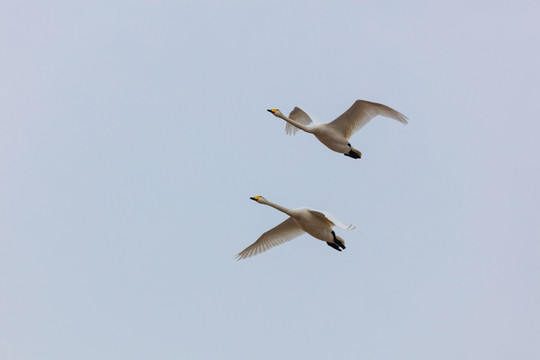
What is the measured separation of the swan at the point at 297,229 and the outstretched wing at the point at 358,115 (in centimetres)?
410

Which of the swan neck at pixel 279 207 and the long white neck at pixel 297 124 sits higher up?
the long white neck at pixel 297 124

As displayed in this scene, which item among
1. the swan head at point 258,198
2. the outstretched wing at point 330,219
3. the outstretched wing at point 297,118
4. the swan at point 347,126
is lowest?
the outstretched wing at point 330,219

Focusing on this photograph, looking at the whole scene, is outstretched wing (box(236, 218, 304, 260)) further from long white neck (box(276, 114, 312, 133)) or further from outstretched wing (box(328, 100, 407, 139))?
outstretched wing (box(328, 100, 407, 139))

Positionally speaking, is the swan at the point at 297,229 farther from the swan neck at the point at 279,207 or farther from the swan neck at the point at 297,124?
the swan neck at the point at 297,124

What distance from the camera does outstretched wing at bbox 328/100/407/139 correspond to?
3672 cm

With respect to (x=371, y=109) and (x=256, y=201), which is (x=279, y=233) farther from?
(x=371, y=109)

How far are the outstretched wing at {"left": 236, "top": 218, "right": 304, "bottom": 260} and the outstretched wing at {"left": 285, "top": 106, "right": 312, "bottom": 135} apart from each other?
586 centimetres

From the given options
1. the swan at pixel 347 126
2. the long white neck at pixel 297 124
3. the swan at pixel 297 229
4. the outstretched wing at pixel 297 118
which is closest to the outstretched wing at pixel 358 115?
the swan at pixel 347 126

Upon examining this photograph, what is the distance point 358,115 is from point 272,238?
18.2ft

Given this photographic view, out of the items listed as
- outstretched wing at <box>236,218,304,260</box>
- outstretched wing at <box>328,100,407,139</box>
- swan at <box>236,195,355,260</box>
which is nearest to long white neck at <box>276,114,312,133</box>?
outstretched wing at <box>328,100,407,139</box>

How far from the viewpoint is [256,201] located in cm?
3669

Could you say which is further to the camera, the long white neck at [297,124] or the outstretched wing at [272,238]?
the long white neck at [297,124]

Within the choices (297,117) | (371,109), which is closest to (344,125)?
(371,109)

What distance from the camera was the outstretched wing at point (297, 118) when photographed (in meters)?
40.8
